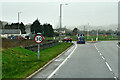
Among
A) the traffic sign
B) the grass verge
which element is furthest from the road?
the traffic sign

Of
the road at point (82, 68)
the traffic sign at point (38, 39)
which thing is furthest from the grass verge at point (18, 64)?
the traffic sign at point (38, 39)

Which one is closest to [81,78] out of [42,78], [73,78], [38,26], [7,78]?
[73,78]

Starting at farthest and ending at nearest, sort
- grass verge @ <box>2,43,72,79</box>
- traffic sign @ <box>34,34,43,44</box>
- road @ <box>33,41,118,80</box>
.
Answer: traffic sign @ <box>34,34,43,44</box> → road @ <box>33,41,118,80</box> → grass verge @ <box>2,43,72,79</box>

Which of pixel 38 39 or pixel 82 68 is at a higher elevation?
pixel 38 39

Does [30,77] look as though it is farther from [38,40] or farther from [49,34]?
[49,34]

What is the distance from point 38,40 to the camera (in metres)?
17.0

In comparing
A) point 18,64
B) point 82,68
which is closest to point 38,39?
point 18,64

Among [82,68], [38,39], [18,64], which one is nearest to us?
[82,68]

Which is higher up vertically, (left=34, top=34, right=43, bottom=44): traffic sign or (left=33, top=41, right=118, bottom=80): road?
(left=34, top=34, right=43, bottom=44): traffic sign

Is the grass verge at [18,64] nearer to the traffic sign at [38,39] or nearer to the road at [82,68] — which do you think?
the road at [82,68]

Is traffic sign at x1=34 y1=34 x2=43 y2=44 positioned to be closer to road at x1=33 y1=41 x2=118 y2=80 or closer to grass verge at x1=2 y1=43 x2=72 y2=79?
grass verge at x1=2 y1=43 x2=72 y2=79

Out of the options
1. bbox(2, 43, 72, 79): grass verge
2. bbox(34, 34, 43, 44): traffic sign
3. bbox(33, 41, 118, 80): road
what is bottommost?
bbox(33, 41, 118, 80): road

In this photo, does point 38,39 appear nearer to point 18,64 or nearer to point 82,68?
point 18,64

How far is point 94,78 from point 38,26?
3803 inches
